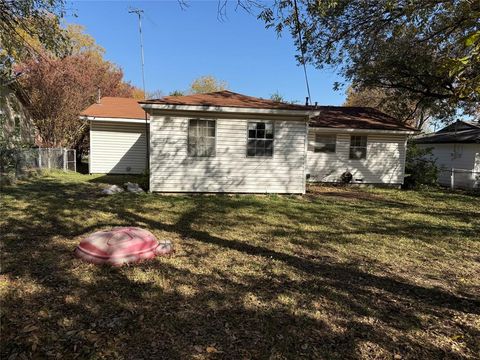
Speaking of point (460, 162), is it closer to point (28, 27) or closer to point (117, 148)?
point (117, 148)

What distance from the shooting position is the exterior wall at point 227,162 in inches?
413

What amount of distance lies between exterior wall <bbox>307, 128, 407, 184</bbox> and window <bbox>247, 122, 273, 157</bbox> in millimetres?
4634

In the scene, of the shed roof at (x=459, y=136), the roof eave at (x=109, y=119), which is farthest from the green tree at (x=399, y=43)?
the roof eave at (x=109, y=119)

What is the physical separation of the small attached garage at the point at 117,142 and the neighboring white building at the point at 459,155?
14.1 meters

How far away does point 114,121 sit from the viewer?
16.1m

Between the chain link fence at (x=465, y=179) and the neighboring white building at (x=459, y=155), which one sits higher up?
the neighboring white building at (x=459, y=155)

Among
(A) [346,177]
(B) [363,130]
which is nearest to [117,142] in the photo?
(A) [346,177]

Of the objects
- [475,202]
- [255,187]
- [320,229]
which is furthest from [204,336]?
[475,202]

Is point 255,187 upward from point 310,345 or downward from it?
upward

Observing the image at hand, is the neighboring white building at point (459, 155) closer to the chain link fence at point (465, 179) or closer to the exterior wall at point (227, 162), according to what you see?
the chain link fence at point (465, 179)

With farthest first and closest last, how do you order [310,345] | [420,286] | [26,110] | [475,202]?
1. [26,110]
2. [475,202]
3. [420,286]
4. [310,345]

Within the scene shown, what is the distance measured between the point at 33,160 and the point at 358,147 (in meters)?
13.4

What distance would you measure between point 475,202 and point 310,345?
11.6 metres

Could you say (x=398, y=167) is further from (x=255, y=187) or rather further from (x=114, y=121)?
(x=114, y=121)
